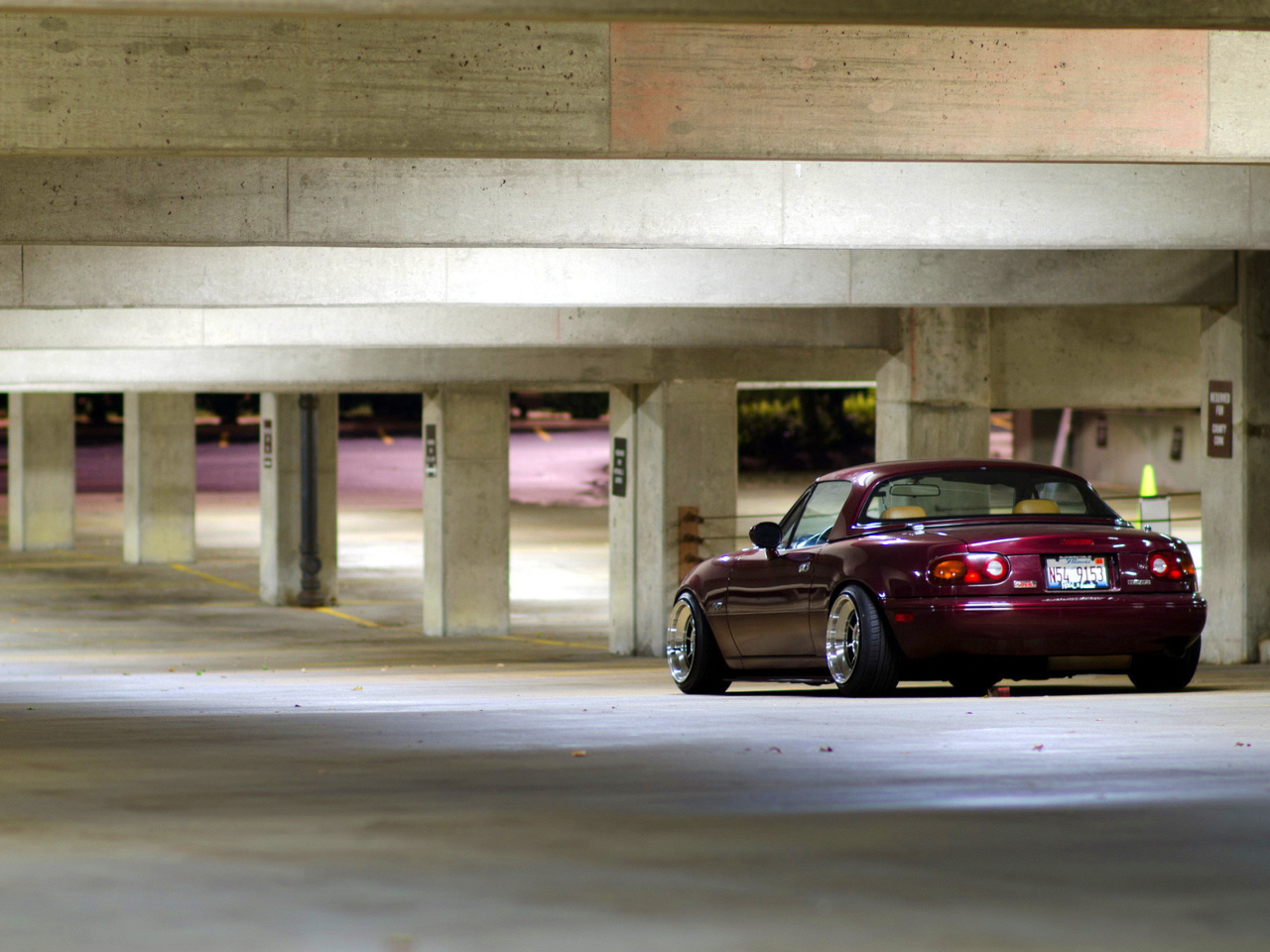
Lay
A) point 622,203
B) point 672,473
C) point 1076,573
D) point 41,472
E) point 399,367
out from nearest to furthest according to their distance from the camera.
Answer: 1. point 1076,573
2. point 622,203
3. point 672,473
4. point 399,367
5. point 41,472

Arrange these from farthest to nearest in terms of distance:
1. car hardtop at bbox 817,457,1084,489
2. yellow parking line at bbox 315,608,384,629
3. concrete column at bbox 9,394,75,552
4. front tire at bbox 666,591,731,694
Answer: concrete column at bbox 9,394,75,552, yellow parking line at bbox 315,608,384,629, front tire at bbox 666,591,731,694, car hardtop at bbox 817,457,1084,489

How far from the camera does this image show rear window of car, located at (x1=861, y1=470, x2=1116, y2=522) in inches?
385

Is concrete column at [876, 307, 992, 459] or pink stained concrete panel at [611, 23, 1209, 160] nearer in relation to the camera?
pink stained concrete panel at [611, 23, 1209, 160]

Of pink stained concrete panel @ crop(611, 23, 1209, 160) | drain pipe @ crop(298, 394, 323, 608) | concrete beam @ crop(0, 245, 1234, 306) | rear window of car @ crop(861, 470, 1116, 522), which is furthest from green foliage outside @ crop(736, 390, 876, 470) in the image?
rear window of car @ crop(861, 470, 1116, 522)

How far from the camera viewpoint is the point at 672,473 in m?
23.8

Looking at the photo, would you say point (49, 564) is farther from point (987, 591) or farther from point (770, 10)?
point (770, 10)

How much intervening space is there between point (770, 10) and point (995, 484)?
2847 mm

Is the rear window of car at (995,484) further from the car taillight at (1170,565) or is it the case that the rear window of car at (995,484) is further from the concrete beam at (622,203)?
the concrete beam at (622,203)

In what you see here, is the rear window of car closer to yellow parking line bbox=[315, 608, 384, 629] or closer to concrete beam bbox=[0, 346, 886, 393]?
concrete beam bbox=[0, 346, 886, 393]

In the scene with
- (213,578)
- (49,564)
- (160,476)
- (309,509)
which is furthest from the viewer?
(160,476)

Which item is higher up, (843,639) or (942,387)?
(942,387)

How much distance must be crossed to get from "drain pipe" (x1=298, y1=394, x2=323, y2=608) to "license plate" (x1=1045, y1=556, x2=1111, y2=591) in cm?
2202

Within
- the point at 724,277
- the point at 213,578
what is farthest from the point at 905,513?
the point at 213,578

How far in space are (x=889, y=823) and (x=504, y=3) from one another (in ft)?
15.2
